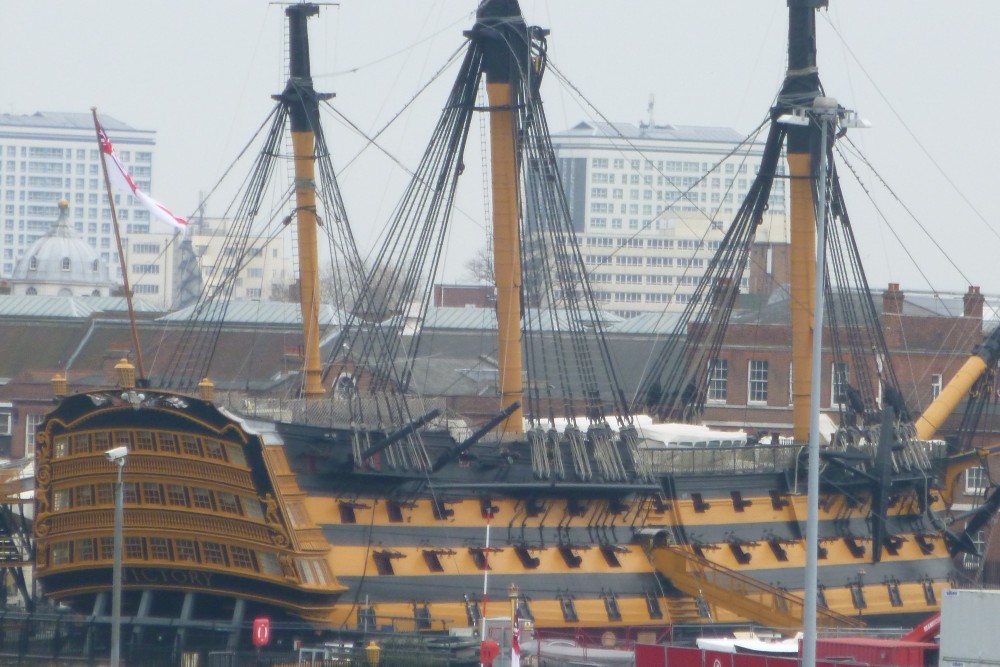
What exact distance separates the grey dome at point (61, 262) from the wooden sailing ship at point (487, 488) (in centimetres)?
8588

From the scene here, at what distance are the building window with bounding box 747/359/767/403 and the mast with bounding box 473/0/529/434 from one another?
2424 cm

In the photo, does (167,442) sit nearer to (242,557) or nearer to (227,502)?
→ (227,502)

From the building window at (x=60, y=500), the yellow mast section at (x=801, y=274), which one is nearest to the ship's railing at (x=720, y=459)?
the yellow mast section at (x=801, y=274)

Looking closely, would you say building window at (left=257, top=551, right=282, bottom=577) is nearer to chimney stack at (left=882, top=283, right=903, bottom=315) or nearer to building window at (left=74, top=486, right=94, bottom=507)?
building window at (left=74, top=486, right=94, bottom=507)

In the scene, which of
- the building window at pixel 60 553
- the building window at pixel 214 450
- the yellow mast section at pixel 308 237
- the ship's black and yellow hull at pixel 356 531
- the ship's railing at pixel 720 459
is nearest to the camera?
the ship's black and yellow hull at pixel 356 531

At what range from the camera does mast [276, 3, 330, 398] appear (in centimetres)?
4416

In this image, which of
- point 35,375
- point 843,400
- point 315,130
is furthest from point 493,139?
point 35,375

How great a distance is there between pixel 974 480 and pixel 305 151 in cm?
2842

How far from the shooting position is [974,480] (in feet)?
209

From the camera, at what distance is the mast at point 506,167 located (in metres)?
42.3

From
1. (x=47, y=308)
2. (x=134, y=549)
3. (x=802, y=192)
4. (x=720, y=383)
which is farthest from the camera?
(x=47, y=308)

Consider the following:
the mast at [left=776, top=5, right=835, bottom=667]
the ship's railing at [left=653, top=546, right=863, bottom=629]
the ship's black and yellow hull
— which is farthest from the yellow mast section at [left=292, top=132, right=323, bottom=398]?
the mast at [left=776, top=5, right=835, bottom=667]

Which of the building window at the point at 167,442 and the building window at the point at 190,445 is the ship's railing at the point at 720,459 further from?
the building window at the point at 167,442

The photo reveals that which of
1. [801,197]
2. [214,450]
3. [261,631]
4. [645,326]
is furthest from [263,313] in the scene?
[261,631]
